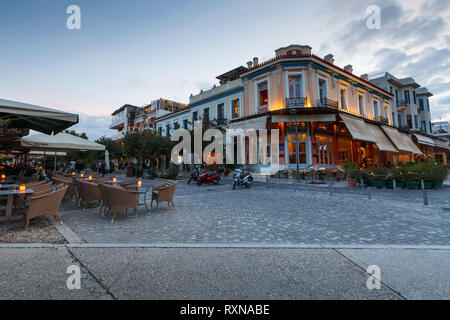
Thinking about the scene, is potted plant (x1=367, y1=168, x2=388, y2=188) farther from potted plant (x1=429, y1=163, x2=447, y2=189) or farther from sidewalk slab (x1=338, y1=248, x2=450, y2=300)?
sidewalk slab (x1=338, y1=248, x2=450, y2=300)

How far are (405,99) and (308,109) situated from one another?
75.2ft

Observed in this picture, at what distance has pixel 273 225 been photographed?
4.63 meters

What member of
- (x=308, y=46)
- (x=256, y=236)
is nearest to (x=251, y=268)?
(x=256, y=236)

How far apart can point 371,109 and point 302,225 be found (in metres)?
24.1

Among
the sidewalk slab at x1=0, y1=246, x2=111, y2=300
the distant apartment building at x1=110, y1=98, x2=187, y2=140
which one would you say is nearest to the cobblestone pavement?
the sidewalk slab at x1=0, y1=246, x2=111, y2=300

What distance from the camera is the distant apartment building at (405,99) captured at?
2744 centimetres

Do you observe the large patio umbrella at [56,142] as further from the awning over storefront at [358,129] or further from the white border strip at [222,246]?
the awning over storefront at [358,129]

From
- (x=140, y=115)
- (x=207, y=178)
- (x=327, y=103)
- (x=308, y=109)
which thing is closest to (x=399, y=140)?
(x=327, y=103)

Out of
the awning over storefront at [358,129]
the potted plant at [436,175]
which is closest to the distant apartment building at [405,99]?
the awning over storefront at [358,129]

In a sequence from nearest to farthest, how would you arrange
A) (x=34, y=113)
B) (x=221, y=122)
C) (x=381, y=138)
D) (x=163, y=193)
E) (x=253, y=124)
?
(x=34, y=113)
(x=163, y=193)
(x=253, y=124)
(x=381, y=138)
(x=221, y=122)

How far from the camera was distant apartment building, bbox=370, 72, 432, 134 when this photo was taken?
27.4 m

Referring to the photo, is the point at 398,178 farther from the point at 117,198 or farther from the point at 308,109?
the point at 117,198

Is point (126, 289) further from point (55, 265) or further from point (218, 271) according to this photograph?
point (55, 265)

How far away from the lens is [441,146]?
28.8 m
